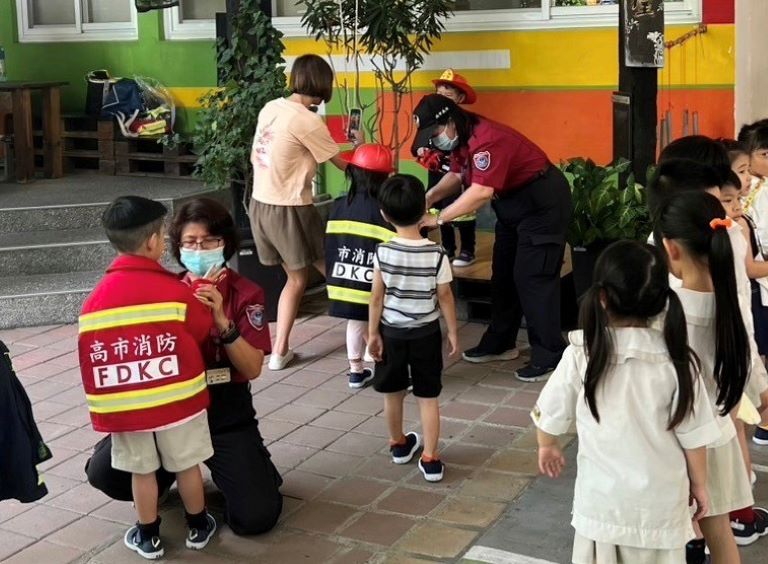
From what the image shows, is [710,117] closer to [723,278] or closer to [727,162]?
[727,162]

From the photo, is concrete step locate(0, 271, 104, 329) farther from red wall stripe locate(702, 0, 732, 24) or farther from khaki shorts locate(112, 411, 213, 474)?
red wall stripe locate(702, 0, 732, 24)

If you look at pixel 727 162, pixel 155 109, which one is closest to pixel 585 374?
pixel 727 162

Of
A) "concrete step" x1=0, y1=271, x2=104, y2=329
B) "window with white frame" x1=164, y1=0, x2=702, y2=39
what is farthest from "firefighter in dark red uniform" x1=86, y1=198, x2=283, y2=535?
"window with white frame" x1=164, y1=0, x2=702, y2=39

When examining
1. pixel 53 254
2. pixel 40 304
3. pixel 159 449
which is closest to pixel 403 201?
pixel 159 449

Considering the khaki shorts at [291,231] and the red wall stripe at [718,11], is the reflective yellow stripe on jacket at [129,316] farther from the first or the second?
the red wall stripe at [718,11]

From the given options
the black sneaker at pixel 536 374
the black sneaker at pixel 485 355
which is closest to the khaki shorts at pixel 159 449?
the black sneaker at pixel 536 374

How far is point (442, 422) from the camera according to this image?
221 inches

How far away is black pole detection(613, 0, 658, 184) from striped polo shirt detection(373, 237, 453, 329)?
2.77 metres

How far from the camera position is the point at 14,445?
12.5 ft

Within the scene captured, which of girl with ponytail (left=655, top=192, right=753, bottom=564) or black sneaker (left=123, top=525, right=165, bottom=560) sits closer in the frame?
girl with ponytail (left=655, top=192, right=753, bottom=564)

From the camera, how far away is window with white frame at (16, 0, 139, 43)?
1107 centimetres

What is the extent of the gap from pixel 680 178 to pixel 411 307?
4.31 ft

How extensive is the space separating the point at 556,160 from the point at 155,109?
12.8ft

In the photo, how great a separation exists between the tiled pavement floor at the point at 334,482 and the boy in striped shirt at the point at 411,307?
0.89ft
